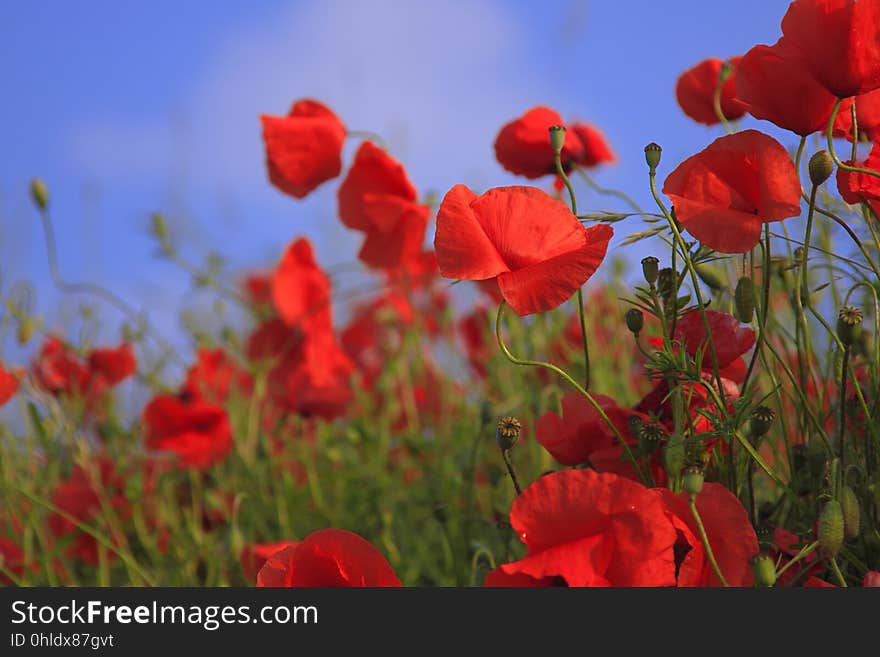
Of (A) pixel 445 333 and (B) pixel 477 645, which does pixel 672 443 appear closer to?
(B) pixel 477 645

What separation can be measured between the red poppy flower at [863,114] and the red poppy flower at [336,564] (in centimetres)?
44

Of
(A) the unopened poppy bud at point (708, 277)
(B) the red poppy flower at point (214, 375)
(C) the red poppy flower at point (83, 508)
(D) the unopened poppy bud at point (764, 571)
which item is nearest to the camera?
(D) the unopened poppy bud at point (764, 571)

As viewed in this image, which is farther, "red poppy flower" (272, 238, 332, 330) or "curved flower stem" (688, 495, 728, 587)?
"red poppy flower" (272, 238, 332, 330)

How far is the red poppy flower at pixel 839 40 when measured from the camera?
2.14 ft

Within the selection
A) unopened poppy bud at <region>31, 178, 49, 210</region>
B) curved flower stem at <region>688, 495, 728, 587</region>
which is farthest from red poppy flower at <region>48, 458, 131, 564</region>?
curved flower stem at <region>688, 495, 728, 587</region>

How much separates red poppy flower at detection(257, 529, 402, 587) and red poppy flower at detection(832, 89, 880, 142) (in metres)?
0.44

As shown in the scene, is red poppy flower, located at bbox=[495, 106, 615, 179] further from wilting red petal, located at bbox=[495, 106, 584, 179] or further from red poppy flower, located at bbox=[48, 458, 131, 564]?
red poppy flower, located at bbox=[48, 458, 131, 564]

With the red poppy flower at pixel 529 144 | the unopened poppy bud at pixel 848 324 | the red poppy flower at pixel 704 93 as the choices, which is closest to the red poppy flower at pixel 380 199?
the red poppy flower at pixel 529 144

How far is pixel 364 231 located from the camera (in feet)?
3.62

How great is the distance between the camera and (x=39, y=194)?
1304 mm

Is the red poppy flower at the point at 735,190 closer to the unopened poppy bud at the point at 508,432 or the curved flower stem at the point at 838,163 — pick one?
the curved flower stem at the point at 838,163

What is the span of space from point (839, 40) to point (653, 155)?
5.2 inches

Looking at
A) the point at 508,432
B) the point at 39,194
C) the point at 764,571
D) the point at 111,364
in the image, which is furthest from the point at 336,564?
the point at 111,364

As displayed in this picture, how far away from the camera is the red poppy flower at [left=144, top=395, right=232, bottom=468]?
1532mm
